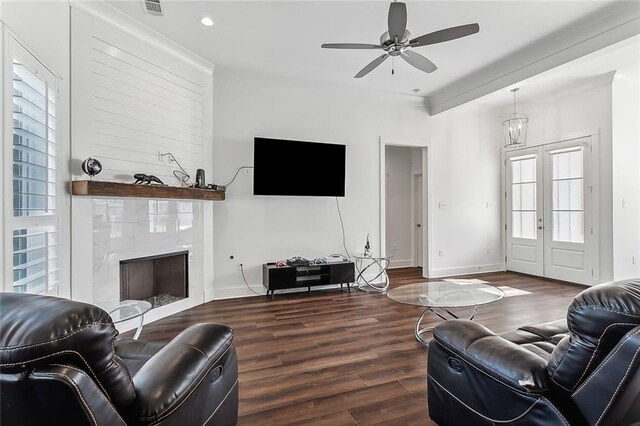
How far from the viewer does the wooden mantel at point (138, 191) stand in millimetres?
2705

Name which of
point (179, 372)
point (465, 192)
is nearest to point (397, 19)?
point (179, 372)

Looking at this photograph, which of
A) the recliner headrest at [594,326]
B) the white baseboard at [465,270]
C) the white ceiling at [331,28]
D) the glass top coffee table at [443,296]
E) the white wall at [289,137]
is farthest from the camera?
the white baseboard at [465,270]

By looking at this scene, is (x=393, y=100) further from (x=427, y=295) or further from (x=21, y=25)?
(x=21, y=25)

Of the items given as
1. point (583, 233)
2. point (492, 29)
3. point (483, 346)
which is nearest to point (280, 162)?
point (492, 29)

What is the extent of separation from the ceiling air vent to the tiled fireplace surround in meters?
1.86

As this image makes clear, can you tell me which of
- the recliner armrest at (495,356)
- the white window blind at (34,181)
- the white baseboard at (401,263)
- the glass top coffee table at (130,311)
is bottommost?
the white baseboard at (401,263)

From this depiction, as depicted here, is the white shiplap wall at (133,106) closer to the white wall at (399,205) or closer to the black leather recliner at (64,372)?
the black leather recliner at (64,372)

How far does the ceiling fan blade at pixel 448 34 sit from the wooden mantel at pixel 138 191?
2.75 m

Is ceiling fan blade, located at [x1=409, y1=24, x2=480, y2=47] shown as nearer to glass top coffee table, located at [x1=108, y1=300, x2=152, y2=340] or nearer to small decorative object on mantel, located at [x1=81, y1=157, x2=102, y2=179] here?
small decorative object on mantel, located at [x1=81, y1=157, x2=102, y2=179]

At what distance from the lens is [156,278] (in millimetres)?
3828

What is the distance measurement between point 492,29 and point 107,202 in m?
4.40

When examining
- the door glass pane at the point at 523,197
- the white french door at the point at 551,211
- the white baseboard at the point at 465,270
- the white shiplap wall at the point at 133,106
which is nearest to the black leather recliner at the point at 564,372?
the white shiplap wall at the point at 133,106

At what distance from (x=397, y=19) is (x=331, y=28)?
3.63 feet

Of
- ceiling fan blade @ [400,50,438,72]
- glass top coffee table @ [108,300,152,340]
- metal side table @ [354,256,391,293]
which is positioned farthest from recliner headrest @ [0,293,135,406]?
metal side table @ [354,256,391,293]
